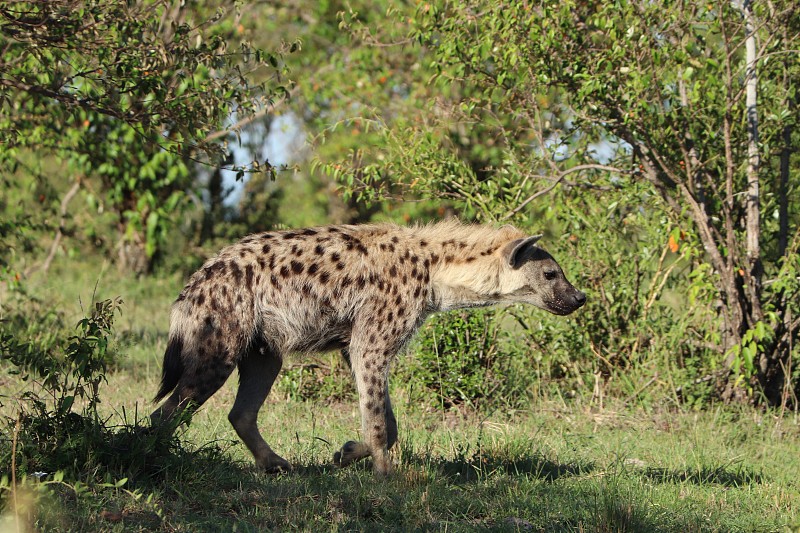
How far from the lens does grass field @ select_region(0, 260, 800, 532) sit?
3.96 meters

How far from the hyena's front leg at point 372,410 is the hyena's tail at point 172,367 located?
2.75 feet

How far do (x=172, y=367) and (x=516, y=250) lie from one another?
1806 millimetres

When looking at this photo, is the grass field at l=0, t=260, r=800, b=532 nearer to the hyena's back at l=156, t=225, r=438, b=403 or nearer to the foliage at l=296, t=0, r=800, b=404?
the hyena's back at l=156, t=225, r=438, b=403

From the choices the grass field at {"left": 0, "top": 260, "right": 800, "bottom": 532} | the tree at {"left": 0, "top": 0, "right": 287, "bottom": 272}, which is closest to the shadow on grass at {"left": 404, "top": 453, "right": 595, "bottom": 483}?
the grass field at {"left": 0, "top": 260, "right": 800, "bottom": 532}

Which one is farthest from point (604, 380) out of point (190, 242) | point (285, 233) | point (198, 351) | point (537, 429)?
point (190, 242)

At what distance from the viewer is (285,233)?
197 inches

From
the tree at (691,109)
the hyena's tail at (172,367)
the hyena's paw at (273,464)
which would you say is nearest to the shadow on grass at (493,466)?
the hyena's paw at (273,464)

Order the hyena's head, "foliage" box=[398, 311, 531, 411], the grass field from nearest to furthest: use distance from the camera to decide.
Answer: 1. the grass field
2. the hyena's head
3. "foliage" box=[398, 311, 531, 411]

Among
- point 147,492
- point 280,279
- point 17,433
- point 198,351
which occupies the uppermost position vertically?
point 280,279

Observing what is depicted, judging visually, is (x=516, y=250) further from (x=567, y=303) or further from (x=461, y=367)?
(x=461, y=367)

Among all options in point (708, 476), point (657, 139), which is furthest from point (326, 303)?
point (657, 139)

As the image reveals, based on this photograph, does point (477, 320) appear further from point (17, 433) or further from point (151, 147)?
point (151, 147)

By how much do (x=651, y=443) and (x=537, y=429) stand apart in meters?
0.68

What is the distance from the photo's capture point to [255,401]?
16.4 ft
